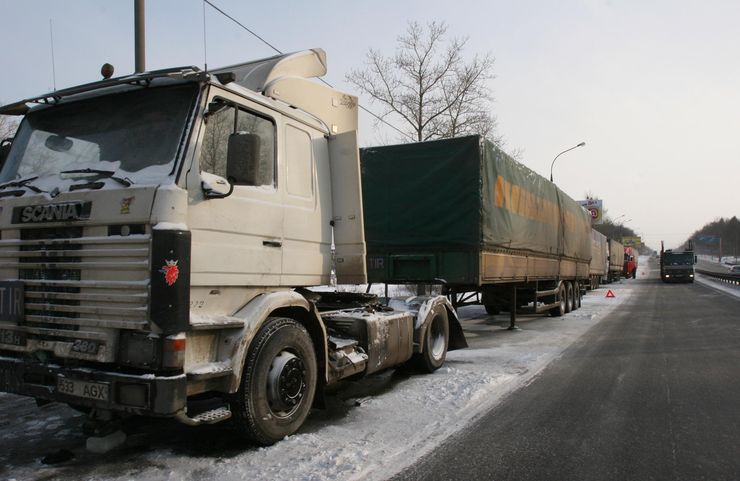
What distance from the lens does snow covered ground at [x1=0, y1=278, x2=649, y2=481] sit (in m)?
3.75

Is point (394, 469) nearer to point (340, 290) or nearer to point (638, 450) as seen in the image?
point (638, 450)

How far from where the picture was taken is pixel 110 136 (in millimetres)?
3984

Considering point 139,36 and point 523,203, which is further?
point 523,203

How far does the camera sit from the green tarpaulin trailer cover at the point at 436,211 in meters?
8.99

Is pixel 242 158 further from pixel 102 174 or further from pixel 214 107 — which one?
pixel 102 174

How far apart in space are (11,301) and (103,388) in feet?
3.59

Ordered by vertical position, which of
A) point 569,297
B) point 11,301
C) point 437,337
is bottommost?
point 569,297

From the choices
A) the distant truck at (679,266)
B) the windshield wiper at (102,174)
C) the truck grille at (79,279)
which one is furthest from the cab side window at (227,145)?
the distant truck at (679,266)

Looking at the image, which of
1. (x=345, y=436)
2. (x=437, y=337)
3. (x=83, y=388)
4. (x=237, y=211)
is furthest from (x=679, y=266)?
(x=83, y=388)

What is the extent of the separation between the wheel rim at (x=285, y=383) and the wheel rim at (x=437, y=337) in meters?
3.24

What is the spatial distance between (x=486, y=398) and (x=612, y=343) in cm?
544

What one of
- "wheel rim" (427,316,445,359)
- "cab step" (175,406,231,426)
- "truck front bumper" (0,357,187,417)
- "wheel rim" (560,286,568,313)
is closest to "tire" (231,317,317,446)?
"cab step" (175,406,231,426)

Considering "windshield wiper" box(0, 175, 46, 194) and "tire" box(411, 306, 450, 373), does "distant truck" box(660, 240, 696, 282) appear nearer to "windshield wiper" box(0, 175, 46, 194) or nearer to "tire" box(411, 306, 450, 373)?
"tire" box(411, 306, 450, 373)

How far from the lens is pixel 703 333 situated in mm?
11750
